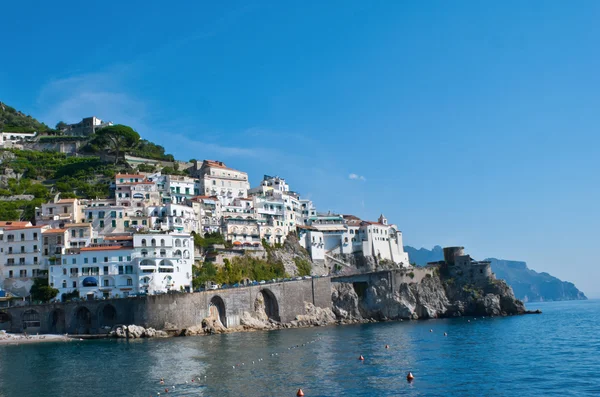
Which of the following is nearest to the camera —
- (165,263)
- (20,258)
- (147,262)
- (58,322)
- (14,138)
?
(58,322)

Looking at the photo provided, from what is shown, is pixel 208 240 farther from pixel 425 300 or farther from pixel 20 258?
pixel 425 300

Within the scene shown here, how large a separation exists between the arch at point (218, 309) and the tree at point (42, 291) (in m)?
17.2

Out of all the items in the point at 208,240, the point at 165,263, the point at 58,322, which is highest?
the point at 208,240

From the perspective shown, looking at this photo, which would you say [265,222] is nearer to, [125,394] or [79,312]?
[79,312]

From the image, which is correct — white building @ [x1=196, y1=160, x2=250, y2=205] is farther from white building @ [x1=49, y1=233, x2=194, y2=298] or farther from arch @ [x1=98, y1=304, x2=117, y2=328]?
arch @ [x1=98, y1=304, x2=117, y2=328]

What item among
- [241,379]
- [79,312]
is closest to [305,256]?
[79,312]

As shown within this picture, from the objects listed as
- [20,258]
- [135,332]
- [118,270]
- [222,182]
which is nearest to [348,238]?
[222,182]

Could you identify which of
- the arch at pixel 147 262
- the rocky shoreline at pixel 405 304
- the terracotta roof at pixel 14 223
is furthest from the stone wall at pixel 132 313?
the terracotta roof at pixel 14 223

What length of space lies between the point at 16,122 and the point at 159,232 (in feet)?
238

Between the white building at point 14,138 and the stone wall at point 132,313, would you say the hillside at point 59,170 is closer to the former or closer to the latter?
the white building at point 14,138

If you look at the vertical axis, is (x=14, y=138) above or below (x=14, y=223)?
above

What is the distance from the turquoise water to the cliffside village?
11.9 m

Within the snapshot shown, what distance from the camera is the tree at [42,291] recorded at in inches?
A: 2689

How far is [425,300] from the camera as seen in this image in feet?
294
